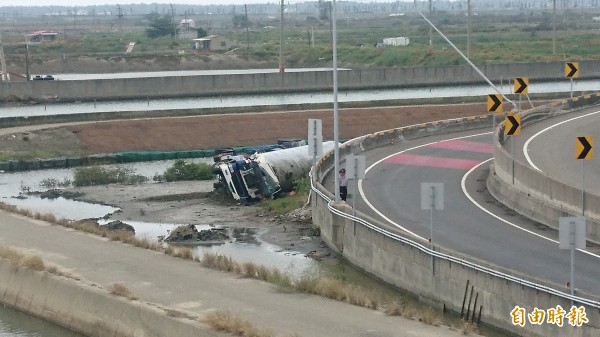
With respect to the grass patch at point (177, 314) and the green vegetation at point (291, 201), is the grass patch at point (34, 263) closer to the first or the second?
the grass patch at point (177, 314)

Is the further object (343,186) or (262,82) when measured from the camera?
(262,82)

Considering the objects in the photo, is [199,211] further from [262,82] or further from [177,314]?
[262,82]

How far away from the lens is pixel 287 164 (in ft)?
152

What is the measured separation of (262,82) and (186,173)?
45.2 meters

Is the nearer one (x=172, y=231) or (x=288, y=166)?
(x=172, y=231)

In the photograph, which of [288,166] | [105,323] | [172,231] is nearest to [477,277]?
[105,323]

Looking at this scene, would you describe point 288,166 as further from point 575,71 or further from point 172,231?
point 575,71

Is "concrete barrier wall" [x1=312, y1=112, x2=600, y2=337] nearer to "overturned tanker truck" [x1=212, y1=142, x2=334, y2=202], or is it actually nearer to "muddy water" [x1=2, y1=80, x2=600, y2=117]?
"overturned tanker truck" [x1=212, y1=142, x2=334, y2=202]

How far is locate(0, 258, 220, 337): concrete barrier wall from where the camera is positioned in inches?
984

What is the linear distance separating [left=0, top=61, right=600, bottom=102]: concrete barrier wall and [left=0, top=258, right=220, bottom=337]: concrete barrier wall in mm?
59711

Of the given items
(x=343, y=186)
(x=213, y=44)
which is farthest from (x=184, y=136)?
(x=213, y=44)

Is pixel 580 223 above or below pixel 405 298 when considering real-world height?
above

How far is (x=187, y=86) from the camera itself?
94.0 m

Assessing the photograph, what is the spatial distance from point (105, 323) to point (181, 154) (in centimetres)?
3523
